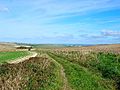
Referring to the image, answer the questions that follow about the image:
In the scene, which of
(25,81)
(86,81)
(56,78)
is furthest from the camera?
(86,81)

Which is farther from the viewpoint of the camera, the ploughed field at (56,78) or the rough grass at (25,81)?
the ploughed field at (56,78)

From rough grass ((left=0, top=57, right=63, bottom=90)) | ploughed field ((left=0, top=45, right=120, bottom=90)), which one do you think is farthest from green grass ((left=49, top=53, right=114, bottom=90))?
rough grass ((left=0, top=57, right=63, bottom=90))

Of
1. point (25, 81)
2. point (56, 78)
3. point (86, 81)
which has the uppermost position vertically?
point (25, 81)

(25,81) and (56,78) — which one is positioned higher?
(25,81)

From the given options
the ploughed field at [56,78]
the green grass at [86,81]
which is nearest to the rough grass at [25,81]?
the ploughed field at [56,78]

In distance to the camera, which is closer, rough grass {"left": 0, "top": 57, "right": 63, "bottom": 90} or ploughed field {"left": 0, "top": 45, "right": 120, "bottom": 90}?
rough grass {"left": 0, "top": 57, "right": 63, "bottom": 90}

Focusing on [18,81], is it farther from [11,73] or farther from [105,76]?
[105,76]

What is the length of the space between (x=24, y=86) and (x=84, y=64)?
21371mm

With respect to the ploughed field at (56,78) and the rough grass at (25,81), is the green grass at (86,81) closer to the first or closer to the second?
the ploughed field at (56,78)

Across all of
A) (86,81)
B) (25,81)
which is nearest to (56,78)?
(86,81)

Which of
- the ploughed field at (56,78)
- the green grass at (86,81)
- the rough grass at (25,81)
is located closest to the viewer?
the rough grass at (25,81)

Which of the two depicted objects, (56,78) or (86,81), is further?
(86,81)

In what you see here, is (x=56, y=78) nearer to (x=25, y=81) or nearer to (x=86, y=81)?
(x=86, y=81)

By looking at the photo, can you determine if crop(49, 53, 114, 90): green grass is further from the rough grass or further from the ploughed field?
the rough grass
